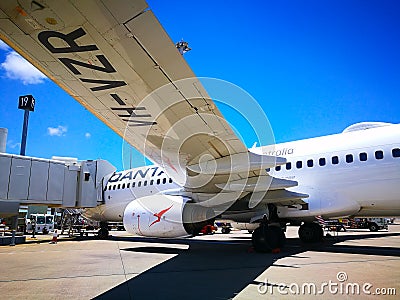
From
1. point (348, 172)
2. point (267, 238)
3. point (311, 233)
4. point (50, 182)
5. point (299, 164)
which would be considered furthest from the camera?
point (50, 182)

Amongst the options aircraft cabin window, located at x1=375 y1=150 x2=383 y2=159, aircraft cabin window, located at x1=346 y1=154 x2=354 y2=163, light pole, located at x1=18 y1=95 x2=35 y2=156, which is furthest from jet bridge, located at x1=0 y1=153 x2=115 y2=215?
light pole, located at x1=18 y1=95 x2=35 y2=156

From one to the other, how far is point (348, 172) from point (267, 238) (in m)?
3.14

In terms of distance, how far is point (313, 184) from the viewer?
33.4ft

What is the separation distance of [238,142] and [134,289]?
336 centimetres

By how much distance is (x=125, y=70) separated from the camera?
4.46 meters

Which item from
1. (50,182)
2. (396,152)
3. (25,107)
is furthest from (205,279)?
(25,107)

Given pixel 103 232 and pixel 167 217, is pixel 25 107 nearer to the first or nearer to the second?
pixel 103 232

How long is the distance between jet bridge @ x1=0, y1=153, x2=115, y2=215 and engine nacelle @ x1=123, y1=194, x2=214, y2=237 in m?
7.37

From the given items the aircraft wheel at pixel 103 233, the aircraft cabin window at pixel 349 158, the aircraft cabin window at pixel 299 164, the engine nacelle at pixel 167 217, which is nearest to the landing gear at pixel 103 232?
the aircraft wheel at pixel 103 233

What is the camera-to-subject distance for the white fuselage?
30.0 ft

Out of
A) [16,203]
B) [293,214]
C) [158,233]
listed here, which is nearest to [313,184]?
[293,214]

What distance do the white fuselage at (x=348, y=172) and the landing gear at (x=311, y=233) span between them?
8.87ft

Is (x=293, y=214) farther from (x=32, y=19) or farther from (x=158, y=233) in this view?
(x=32, y=19)

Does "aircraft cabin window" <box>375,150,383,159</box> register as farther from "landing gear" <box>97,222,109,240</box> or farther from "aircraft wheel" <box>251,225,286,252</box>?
"landing gear" <box>97,222,109,240</box>
